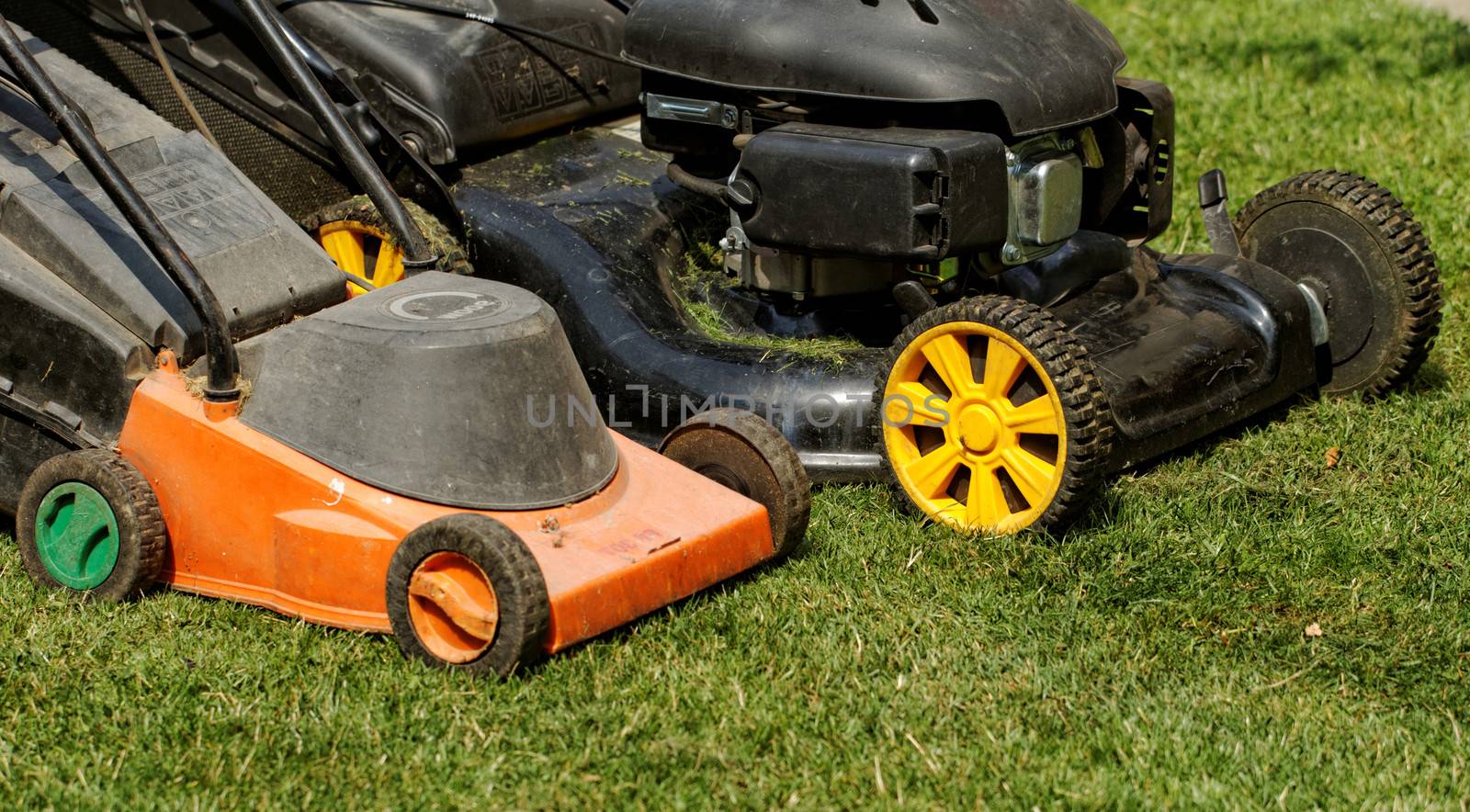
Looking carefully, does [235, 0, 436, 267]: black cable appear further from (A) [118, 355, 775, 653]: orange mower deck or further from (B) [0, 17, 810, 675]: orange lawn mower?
(A) [118, 355, 775, 653]: orange mower deck

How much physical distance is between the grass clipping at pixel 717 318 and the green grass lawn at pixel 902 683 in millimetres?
358

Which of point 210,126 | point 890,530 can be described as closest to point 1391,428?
point 890,530

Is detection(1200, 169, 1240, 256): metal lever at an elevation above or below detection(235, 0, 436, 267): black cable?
below

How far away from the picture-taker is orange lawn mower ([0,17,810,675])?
2941 millimetres

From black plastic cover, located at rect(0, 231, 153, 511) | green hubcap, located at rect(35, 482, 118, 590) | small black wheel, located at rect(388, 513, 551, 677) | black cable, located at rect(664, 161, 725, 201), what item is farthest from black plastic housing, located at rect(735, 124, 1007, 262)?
green hubcap, located at rect(35, 482, 118, 590)

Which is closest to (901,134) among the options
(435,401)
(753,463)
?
(753,463)

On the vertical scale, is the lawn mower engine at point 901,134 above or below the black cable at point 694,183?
above

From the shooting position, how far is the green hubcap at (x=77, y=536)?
319cm

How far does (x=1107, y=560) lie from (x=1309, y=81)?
4008 mm

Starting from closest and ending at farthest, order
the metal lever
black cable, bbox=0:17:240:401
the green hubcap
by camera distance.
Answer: black cable, bbox=0:17:240:401, the green hubcap, the metal lever

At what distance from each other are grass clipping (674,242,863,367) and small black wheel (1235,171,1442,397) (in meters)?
1.14

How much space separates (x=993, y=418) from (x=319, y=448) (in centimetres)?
127

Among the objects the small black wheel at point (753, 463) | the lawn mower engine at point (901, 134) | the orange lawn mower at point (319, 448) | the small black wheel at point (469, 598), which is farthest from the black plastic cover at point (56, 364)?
the lawn mower engine at point (901, 134)

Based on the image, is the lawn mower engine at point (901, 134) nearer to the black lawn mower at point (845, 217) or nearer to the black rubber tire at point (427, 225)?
the black lawn mower at point (845, 217)
